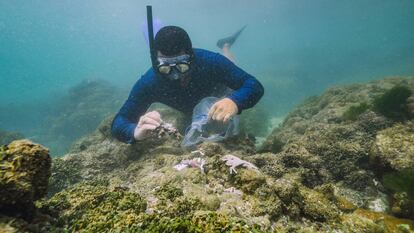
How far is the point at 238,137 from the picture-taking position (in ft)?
17.1

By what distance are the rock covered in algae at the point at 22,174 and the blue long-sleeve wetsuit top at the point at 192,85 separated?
273 centimetres

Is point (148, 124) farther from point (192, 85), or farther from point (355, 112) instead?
point (355, 112)

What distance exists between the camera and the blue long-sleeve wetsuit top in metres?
5.32

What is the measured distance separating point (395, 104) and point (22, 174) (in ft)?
23.5

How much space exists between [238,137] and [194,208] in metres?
2.93

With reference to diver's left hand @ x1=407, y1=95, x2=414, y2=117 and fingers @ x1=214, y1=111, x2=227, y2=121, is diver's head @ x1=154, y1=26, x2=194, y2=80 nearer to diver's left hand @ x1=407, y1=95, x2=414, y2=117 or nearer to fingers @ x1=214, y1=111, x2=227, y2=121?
fingers @ x1=214, y1=111, x2=227, y2=121

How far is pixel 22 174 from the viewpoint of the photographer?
2094 mm

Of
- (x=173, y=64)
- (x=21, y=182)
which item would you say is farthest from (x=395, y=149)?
(x=21, y=182)

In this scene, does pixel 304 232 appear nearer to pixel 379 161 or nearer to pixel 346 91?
pixel 379 161

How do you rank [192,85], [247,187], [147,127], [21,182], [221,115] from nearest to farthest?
1. [21,182]
2. [247,187]
3. [221,115]
4. [147,127]
5. [192,85]

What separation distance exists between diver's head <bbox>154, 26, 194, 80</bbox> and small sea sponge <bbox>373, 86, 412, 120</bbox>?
465cm

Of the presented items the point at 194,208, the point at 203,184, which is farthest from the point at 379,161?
the point at 194,208

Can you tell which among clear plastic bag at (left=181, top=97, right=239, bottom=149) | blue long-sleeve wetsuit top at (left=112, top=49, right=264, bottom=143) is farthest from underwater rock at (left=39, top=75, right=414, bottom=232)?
blue long-sleeve wetsuit top at (left=112, top=49, right=264, bottom=143)

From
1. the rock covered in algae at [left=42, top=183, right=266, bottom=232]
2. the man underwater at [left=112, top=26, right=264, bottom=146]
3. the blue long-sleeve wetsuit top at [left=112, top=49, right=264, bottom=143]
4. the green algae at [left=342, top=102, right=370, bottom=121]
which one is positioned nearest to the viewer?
the rock covered in algae at [left=42, top=183, right=266, bottom=232]
